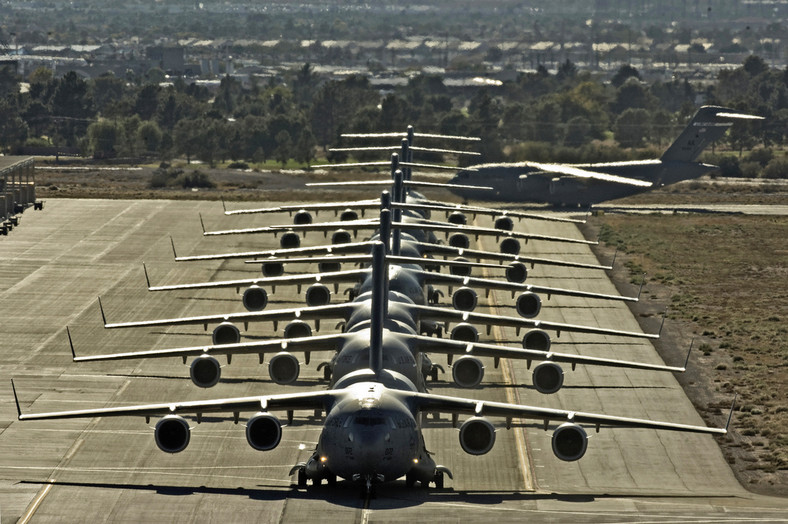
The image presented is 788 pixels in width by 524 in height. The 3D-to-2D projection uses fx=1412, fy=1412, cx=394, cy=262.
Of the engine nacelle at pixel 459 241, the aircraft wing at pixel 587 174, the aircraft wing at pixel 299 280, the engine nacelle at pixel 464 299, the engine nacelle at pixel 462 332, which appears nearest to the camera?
the engine nacelle at pixel 462 332

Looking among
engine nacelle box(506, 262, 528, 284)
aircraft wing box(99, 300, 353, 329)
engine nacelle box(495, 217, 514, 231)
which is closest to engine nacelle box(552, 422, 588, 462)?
aircraft wing box(99, 300, 353, 329)

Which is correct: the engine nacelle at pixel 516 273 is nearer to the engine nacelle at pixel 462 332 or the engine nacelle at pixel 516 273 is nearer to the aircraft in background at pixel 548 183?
the engine nacelle at pixel 462 332

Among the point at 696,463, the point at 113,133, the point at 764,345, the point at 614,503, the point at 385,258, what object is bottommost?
the point at 113,133

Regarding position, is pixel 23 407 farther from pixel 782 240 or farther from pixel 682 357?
pixel 782 240

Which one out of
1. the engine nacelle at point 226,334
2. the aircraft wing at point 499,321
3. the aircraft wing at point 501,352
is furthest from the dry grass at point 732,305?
the engine nacelle at point 226,334

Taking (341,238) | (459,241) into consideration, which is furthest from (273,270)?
(459,241)

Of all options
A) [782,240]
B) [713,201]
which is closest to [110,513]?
[782,240]
